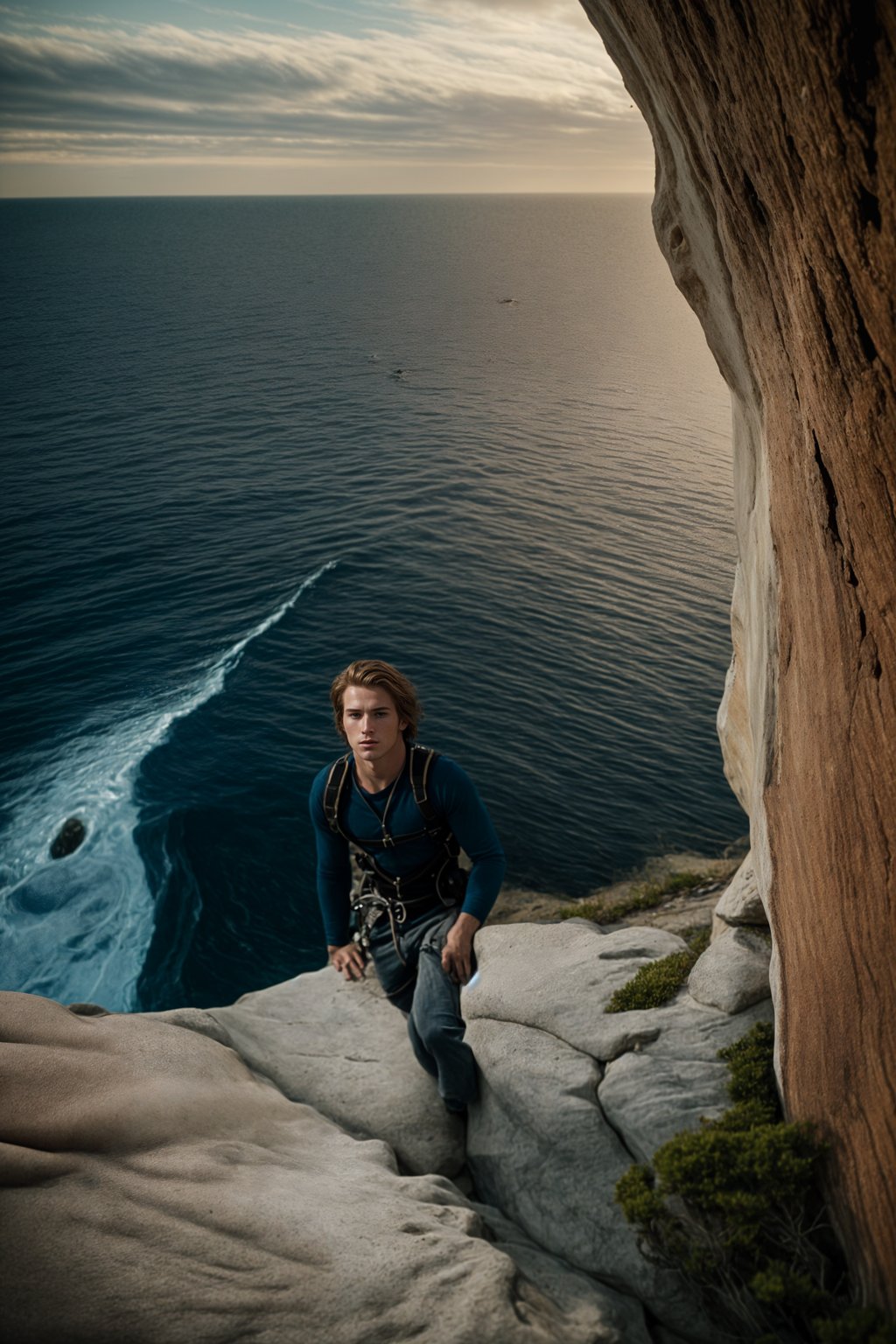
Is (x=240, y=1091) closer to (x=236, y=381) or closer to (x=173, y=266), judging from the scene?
(x=236, y=381)

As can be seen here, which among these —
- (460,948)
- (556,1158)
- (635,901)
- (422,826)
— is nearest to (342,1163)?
(556,1158)

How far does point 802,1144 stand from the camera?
26.0ft

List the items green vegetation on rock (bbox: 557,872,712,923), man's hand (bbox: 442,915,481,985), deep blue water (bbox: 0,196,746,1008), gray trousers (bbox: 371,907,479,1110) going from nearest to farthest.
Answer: man's hand (bbox: 442,915,481,985) < gray trousers (bbox: 371,907,479,1110) < green vegetation on rock (bbox: 557,872,712,923) < deep blue water (bbox: 0,196,746,1008)

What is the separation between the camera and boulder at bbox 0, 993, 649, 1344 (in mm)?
6719

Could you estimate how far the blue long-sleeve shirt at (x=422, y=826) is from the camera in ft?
31.4

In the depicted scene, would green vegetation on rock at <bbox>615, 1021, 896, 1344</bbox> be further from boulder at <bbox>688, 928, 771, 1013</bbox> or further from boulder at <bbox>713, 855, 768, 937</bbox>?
boulder at <bbox>713, 855, 768, 937</bbox>

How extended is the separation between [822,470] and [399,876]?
6.35 m

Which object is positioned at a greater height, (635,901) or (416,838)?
(416,838)

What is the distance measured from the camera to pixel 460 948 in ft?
32.1

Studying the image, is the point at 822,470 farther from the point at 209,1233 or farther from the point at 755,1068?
the point at 209,1233

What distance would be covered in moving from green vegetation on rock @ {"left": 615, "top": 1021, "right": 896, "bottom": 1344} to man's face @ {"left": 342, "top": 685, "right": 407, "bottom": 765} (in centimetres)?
483

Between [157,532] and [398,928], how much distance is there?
162 ft

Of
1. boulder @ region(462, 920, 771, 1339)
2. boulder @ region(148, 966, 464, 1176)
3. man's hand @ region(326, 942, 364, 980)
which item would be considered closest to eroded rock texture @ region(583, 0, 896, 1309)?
boulder @ region(462, 920, 771, 1339)

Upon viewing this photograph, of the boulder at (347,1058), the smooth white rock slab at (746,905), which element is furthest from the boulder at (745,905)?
the boulder at (347,1058)
